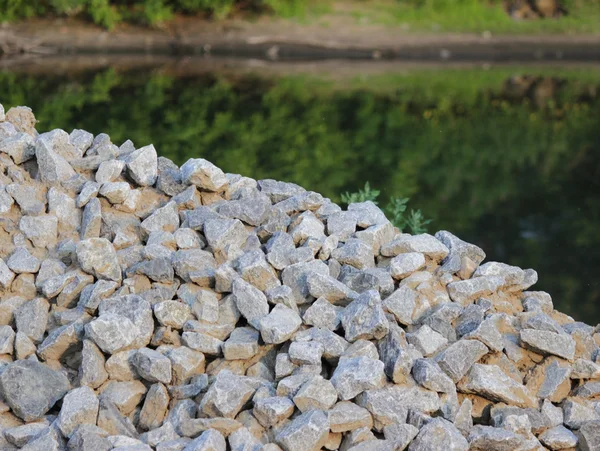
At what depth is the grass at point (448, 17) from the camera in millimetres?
20422

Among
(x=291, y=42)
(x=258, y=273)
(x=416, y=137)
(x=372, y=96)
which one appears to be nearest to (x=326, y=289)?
(x=258, y=273)

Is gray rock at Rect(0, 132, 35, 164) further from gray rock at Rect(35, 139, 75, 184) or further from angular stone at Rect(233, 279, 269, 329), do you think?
angular stone at Rect(233, 279, 269, 329)

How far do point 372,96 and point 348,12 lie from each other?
7039 millimetres

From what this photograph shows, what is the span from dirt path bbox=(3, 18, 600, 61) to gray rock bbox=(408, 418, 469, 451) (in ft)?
55.9

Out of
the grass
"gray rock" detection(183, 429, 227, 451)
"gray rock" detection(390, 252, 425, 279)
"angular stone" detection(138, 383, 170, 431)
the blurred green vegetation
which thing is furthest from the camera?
the grass

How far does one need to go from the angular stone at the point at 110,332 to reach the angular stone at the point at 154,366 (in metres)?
0.07

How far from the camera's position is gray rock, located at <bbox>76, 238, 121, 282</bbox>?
9.58ft

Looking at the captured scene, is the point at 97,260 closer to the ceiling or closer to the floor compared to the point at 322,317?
closer to the ceiling

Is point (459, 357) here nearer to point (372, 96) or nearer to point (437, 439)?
point (437, 439)

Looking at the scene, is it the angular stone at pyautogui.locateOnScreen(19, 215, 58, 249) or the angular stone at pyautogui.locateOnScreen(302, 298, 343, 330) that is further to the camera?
the angular stone at pyautogui.locateOnScreen(19, 215, 58, 249)

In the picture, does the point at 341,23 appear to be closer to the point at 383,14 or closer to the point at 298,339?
the point at 383,14

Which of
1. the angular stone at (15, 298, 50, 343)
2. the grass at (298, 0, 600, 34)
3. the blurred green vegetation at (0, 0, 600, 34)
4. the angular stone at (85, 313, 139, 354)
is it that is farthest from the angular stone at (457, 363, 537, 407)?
the grass at (298, 0, 600, 34)

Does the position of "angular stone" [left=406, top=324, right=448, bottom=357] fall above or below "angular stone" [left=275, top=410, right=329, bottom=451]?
above

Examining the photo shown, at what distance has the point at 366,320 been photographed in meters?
2.72
